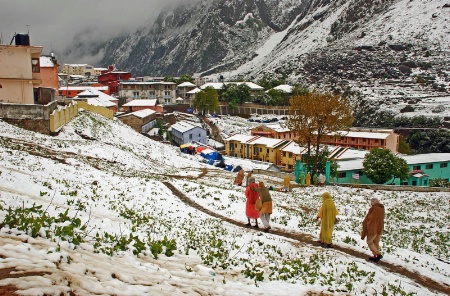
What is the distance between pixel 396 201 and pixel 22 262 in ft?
90.6

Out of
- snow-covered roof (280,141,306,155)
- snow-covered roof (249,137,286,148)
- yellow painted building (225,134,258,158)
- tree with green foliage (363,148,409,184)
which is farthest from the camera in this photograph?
yellow painted building (225,134,258,158)

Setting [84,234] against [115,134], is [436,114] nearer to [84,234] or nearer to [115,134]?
[115,134]

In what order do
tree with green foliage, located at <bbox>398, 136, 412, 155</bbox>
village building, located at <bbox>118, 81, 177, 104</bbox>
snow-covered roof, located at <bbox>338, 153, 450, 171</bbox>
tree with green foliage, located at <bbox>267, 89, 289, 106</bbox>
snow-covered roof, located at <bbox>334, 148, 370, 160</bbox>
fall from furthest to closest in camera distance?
tree with green foliage, located at <bbox>267, 89, 289, 106</bbox>, village building, located at <bbox>118, 81, 177, 104</bbox>, tree with green foliage, located at <bbox>398, 136, 412, 155</bbox>, snow-covered roof, located at <bbox>334, 148, 370, 160</bbox>, snow-covered roof, located at <bbox>338, 153, 450, 171</bbox>

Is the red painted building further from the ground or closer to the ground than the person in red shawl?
further from the ground

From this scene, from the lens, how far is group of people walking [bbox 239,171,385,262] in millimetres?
13188

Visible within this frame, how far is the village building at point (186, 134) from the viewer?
8200 centimetres

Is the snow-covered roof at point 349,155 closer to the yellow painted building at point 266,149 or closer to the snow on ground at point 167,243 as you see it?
the yellow painted building at point 266,149

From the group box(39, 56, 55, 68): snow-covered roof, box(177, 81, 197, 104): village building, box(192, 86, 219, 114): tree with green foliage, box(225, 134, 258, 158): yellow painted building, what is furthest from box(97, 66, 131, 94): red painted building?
box(39, 56, 55, 68): snow-covered roof

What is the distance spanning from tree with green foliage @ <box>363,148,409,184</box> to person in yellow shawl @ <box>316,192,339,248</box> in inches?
1463

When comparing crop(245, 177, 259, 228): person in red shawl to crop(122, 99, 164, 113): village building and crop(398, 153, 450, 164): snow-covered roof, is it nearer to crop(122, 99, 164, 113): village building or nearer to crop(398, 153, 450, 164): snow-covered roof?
crop(398, 153, 450, 164): snow-covered roof

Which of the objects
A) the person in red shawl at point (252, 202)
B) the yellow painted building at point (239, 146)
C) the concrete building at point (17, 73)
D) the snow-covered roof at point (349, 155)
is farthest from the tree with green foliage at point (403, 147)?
the person in red shawl at point (252, 202)

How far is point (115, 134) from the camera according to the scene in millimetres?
48188

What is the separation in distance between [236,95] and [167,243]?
417 ft

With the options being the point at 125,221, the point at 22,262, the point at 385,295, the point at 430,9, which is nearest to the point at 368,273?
the point at 385,295
